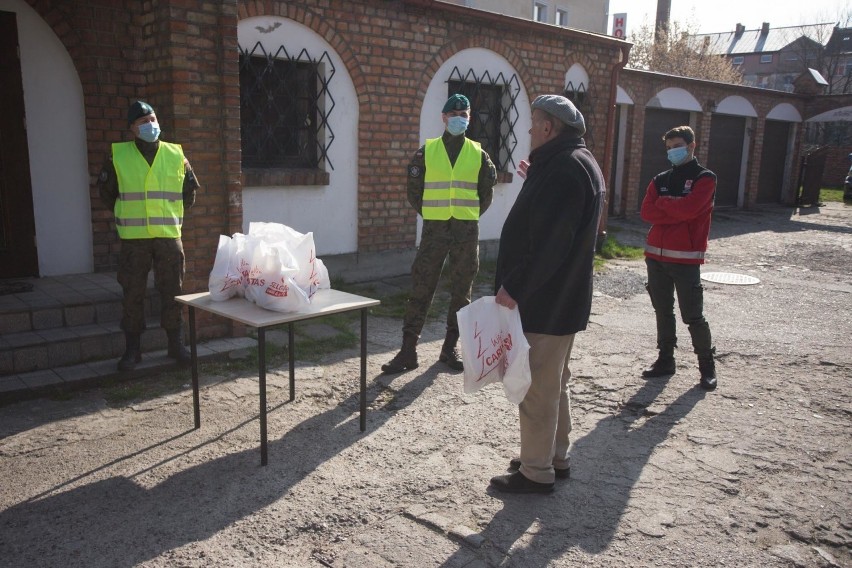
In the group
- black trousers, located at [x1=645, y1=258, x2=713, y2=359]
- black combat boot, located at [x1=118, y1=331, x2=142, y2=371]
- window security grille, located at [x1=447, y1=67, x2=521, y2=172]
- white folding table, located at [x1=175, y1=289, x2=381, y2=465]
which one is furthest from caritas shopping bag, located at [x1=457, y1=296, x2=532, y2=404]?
window security grille, located at [x1=447, y1=67, x2=521, y2=172]

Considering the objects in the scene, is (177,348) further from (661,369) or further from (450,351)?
(661,369)

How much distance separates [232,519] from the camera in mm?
3113

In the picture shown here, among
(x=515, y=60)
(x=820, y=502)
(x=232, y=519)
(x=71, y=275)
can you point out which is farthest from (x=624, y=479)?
(x=515, y=60)

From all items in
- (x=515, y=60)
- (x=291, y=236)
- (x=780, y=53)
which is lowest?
(x=291, y=236)

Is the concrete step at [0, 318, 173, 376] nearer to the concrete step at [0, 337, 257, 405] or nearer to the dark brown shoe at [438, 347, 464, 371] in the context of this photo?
the concrete step at [0, 337, 257, 405]

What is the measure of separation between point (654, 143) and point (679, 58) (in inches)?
787

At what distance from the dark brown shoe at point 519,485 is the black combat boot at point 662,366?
2113mm

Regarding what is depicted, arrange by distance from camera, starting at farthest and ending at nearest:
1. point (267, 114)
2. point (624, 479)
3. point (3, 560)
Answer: point (267, 114) → point (624, 479) → point (3, 560)

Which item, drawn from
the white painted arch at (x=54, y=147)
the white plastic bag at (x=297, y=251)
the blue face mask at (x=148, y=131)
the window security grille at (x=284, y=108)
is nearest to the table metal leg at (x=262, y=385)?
the white plastic bag at (x=297, y=251)

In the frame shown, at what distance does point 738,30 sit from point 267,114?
67.9 metres

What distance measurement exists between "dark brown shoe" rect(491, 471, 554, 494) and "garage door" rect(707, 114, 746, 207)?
50.6ft

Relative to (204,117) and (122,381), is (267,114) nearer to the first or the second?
(204,117)

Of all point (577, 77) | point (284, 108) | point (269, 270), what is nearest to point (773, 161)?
point (577, 77)

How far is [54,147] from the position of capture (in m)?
5.89
